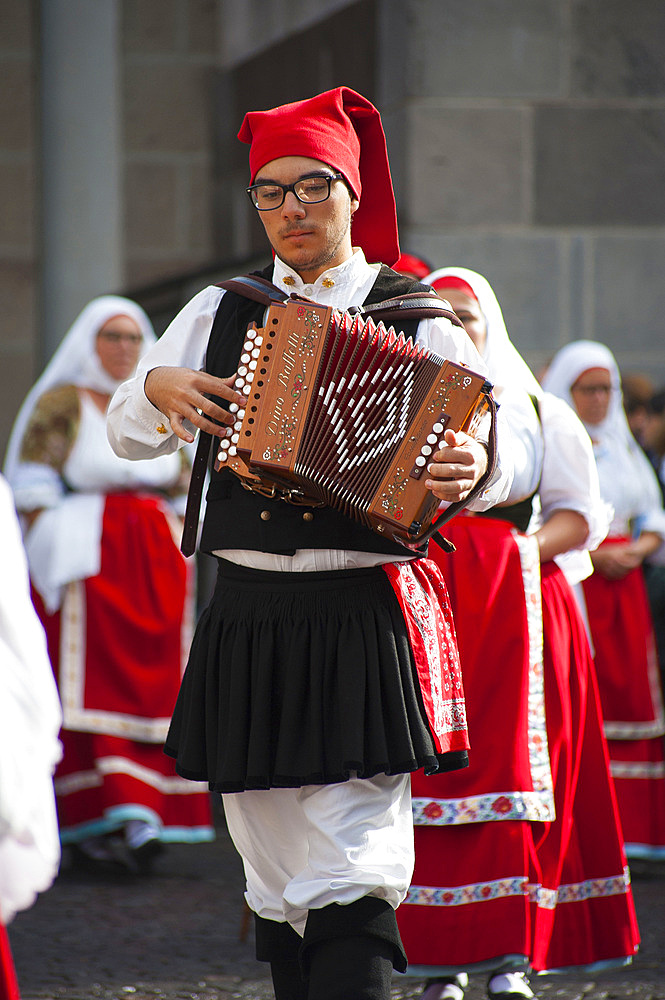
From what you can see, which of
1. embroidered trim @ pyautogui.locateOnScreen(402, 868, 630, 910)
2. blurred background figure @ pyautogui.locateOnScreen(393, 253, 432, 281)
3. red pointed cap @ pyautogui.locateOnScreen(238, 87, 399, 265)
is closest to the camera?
red pointed cap @ pyautogui.locateOnScreen(238, 87, 399, 265)

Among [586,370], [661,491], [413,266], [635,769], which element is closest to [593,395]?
[586,370]

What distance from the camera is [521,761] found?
11.7 ft

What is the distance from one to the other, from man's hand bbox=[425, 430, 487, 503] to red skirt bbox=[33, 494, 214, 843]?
3202mm

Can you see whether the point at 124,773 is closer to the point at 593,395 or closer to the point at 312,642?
the point at 593,395

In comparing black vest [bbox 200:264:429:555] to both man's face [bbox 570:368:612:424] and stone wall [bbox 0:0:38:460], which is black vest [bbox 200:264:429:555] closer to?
man's face [bbox 570:368:612:424]

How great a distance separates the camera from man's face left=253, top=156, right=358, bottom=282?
2848 mm

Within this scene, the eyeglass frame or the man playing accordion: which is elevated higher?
the eyeglass frame

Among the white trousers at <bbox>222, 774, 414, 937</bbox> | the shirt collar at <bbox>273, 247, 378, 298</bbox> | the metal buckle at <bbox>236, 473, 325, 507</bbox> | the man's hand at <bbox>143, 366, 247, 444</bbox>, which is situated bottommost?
the white trousers at <bbox>222, 774, 414, 937</bbox>

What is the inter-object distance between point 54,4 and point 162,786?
4648 millimetres

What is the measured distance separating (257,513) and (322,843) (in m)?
0.61

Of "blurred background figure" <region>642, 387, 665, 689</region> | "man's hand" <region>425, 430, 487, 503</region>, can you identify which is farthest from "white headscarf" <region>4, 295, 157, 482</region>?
"man's hand" <region>425, 430, 487, 503</region>

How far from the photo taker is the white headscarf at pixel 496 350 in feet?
12.5

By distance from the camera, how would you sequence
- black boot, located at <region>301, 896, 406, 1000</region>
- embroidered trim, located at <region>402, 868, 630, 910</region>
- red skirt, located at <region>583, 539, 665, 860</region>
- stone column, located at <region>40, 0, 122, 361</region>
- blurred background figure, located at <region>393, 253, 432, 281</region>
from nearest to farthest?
black boot, located at <region>301, 896, 406, 1000</region>, embroidered trim, located at <region>402, 868, 630, 910</region>, blurred background figure, located at <region>393, 253, 432, 281</region>, red skirt, located at <region>583, 539, 665, 860</region>, stone column, located at <region>40, 0, 122, 361</region>

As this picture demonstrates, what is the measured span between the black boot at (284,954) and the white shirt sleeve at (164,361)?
96 centimetres
